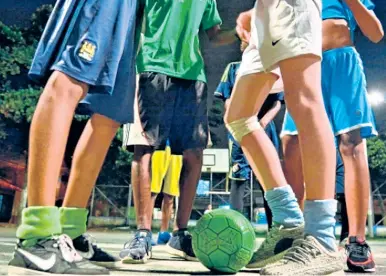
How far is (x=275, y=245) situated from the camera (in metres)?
0.89

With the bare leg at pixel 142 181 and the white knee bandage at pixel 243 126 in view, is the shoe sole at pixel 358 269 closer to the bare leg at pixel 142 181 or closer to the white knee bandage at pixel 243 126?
the white knee bandage at pixel 243 126

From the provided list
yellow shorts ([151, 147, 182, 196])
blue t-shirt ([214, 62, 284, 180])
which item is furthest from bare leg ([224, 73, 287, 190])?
yellow shorts ([151, 147, 182, 196])

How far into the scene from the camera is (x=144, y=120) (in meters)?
1.26

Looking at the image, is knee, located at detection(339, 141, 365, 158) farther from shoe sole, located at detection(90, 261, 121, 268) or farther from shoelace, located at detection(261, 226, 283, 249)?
shoe sole, located at detection(90, 261, 121, 268)

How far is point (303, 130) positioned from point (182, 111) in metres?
0.54

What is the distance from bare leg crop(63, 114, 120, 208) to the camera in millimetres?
969

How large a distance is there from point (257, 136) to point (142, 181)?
392 millimetres

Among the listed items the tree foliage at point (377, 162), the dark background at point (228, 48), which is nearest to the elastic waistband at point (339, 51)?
the dark background at point (228, 48)

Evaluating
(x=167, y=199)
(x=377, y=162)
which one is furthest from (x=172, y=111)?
(x=377, y=162)

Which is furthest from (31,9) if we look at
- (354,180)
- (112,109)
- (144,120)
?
(354,180)

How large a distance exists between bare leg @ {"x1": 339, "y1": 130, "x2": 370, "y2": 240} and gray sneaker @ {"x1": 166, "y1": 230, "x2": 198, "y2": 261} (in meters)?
0.39

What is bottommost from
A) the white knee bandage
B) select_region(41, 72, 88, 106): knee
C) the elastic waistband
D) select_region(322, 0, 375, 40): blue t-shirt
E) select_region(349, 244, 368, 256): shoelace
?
select_region(349, 244, 368, 256): shoelace

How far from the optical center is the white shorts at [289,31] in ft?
2.56

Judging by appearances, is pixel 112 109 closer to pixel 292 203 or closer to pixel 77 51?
pixel 77 51
